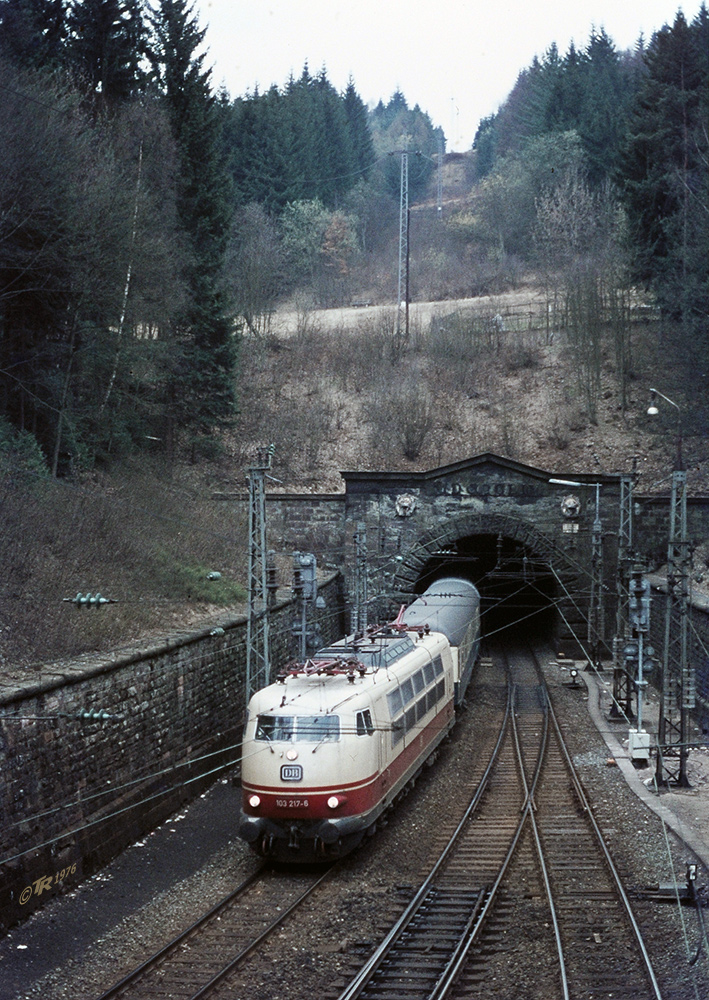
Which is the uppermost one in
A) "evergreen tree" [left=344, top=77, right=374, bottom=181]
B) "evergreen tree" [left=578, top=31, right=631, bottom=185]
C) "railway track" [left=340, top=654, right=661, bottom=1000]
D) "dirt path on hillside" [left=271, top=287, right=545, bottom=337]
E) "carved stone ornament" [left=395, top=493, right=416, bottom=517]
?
"evergreen tree" [left=344, top=77, right=374, bottom=181]

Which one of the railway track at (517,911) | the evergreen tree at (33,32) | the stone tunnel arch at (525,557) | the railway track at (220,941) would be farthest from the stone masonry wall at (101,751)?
the evergreen tree at (33,32)

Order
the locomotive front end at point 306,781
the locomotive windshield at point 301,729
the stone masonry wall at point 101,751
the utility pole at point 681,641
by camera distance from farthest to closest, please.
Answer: the utility pole at point 681,641
the locomotive windshield at point 301,729
the locomotive front end at point 306,781
the stone masonry wall at point 101,751

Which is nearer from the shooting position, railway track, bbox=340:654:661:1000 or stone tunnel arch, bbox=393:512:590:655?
railway track, bbox=340:654:661:1000

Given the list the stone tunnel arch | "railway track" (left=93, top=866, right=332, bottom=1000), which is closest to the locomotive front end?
"railway track" (left=93, top=866, right=332, bottom=1000)

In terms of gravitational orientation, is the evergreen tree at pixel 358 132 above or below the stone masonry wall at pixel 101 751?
above

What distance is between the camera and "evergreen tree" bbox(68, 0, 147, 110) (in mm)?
34562

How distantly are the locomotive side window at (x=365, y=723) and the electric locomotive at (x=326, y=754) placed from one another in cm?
2

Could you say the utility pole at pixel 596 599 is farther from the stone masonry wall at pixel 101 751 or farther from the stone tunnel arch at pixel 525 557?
the stone masonry wall at pixel 101 751

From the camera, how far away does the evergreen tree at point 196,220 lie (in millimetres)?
36750

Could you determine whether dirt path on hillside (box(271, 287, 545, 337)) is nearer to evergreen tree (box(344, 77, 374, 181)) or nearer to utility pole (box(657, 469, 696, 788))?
evergreen tree (box(344, 77, 374, 181))

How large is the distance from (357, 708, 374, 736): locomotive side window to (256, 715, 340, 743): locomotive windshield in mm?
383

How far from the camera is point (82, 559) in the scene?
22016mm

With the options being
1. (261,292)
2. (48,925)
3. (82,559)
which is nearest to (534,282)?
(261,292)

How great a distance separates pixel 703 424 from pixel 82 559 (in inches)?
1003
